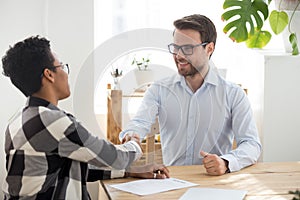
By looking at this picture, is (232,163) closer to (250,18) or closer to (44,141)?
(44,141)

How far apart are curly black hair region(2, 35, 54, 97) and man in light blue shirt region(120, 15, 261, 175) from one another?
2.24ft

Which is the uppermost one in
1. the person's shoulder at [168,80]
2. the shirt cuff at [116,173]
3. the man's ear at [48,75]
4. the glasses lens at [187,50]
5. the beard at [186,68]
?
the glasses lens at [187,50]

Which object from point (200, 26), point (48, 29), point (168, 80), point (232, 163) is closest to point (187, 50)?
point (200, 26)

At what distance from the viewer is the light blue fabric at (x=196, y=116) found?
237cm

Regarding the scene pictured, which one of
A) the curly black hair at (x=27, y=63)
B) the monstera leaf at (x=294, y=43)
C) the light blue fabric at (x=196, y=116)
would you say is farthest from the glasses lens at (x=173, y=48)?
the monstera leaf at (x=294, y=43)

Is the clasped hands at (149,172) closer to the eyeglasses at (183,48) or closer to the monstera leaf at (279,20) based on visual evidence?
the eyeglasses at (183,48)

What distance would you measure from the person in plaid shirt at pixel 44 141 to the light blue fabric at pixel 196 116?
693mm

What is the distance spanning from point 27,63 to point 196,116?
3.20 feet

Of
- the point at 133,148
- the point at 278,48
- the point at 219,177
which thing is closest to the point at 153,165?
the point at 133,148

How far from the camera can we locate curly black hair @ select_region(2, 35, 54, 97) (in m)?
1.63

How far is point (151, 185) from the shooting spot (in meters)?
1.80

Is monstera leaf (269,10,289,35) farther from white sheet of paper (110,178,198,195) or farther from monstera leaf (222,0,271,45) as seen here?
white sheet of paper (110,178,198,195)

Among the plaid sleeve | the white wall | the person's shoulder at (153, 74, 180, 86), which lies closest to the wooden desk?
the plaid sleeve

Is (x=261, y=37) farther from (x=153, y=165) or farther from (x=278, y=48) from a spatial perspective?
(x=153, y=165)
